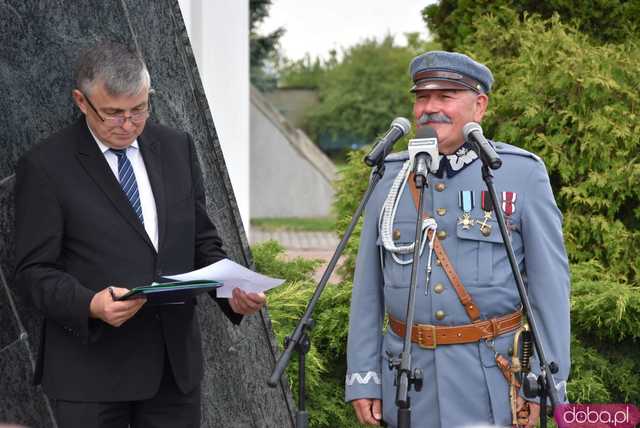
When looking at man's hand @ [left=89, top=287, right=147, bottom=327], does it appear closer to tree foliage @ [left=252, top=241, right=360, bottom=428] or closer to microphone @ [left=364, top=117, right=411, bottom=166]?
microphone @ [left=364, top=117, right=411, bottom=166]

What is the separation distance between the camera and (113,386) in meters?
3.09

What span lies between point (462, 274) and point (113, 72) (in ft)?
3.95

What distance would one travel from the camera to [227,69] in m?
7.40

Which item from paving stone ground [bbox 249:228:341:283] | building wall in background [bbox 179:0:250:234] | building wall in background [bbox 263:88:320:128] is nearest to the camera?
building wall in background [bbox 179:0:250:234]

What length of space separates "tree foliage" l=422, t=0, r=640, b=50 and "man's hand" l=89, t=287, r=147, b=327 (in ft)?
15.3

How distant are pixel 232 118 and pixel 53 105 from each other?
3.97m

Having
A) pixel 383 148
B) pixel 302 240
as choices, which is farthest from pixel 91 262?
pixel 302 240

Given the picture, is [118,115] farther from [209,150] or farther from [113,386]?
[209,150]

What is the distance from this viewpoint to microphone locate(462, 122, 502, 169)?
8.80ft

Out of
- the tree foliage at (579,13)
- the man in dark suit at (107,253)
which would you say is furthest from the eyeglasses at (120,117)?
the tree foliage at (579,13)

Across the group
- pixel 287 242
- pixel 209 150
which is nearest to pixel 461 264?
pixel 209 150

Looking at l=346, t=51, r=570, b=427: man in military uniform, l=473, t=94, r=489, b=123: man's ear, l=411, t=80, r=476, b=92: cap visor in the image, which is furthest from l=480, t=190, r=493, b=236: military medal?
l=411, t=80, r=476, b=92: cap visor

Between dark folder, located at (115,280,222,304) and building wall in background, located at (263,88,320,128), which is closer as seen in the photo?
dark folder, located at (115,280,222,304)

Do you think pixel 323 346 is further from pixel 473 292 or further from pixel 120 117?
pixel 120 117
